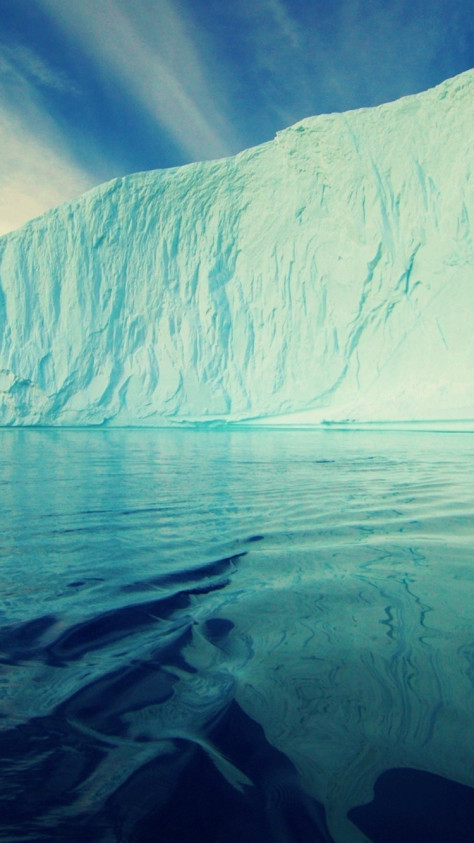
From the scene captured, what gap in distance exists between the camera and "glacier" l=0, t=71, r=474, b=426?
57.4 ft

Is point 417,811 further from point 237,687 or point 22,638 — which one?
point 22,638

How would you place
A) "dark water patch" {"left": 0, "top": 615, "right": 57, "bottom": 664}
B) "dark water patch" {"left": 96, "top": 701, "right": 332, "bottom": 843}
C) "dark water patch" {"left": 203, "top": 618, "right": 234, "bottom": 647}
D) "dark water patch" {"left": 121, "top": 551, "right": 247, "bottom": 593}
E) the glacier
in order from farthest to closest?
1. the glacier
2. "dark water patch" {"left": 121, "top": 551, "right": 247, "bottom": 593}
3. "dark water patch" {"left": 203, "top": 618, "right": 234, "bottom": 647}
4. "dark water patch" {"left": 0, "top": 615, "right": 57, "bottom": 664}
5. "dark water patch" {"left": 96, "top": 701, "right": 332, "bottom": 843}

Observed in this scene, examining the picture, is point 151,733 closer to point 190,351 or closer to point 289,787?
point 289,787

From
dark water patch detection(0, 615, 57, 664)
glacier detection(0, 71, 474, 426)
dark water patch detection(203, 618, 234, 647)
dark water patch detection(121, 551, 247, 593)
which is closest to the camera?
dark water patch detection(0, 615, 57, 664)

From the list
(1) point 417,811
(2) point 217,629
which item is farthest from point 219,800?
(2) point 217,629

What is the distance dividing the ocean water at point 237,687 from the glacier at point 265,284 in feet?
50.3

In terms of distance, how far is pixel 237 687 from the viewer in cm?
104

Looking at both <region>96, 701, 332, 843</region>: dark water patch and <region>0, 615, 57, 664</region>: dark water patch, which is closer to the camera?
<region>96, 701, 332, 843</region>: dark water patch

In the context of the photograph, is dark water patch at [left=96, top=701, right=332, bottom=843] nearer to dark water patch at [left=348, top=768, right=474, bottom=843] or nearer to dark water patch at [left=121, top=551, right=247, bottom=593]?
dark water patch at [left=348, top=768, right=474, bottom=843]

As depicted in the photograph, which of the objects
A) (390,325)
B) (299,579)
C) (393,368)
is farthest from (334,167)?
(299,579)

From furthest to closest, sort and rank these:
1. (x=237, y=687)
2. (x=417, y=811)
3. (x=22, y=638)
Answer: (x=22, y=638) → (x=237, y=687) → (x=417, y=811)

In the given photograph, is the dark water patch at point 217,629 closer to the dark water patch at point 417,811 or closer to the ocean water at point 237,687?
the ocean water at point 237,687

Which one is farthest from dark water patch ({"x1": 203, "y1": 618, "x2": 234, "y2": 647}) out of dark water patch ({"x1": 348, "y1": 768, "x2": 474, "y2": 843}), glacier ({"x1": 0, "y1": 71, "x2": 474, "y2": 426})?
glacier ({"x1": 0, "y1": 71, "x2": 474, "y2": 426})

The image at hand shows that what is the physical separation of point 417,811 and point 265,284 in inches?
806
